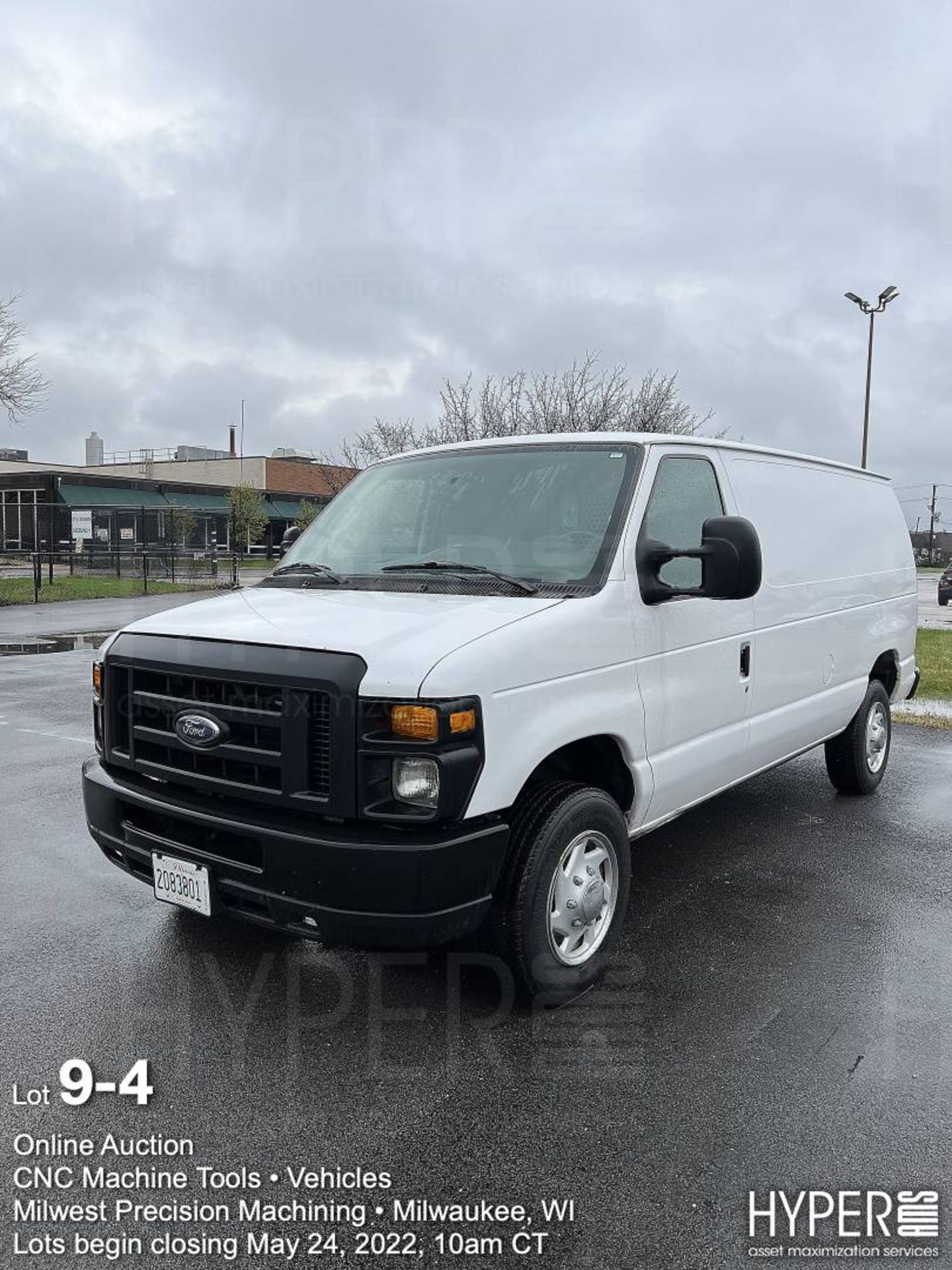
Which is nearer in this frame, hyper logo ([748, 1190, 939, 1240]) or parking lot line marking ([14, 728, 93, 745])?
hyper logo ([748, 1190, 939, 1240])

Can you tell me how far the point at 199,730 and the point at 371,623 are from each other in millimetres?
707

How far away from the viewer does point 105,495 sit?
46.9 meters

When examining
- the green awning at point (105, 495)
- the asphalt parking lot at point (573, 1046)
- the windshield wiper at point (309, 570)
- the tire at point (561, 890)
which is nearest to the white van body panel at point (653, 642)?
the windshield wiper at point (309, 570)

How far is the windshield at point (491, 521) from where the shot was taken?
4.05 m

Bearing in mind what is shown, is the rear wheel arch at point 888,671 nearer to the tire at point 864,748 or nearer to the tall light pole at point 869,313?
the tire at point 864,748

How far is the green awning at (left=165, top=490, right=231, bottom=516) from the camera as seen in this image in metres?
50.1

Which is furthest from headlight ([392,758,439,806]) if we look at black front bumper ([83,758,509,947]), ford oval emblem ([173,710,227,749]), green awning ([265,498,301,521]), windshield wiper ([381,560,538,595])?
green awning ([265,498,301,521])

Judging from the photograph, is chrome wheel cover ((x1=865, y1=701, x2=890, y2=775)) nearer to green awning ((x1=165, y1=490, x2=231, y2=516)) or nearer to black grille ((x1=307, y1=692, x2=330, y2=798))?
black grille ((x1=307, y1=692, x2=330, y2=798))

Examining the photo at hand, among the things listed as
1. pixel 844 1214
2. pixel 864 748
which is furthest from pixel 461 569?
pixel 864 748

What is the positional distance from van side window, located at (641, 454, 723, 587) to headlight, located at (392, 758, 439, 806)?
5.07 feet

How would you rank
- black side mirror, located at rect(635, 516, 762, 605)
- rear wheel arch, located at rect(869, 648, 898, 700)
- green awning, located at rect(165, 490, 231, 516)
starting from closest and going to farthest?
black side mirror, located at rect(635, 516, 762, 605)
rear wheel arch, located at rect(869, 648, 898, 700)
green awning, located at rect(165, 490, 231, 516)

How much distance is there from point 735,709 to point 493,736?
1904 millimetres

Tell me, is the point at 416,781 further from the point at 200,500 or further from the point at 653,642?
the point at 200,500

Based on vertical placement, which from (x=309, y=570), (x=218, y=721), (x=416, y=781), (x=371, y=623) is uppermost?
(x=309, y=570)
